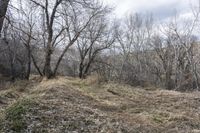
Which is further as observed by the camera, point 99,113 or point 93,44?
point 93,44

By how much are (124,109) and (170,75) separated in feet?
107

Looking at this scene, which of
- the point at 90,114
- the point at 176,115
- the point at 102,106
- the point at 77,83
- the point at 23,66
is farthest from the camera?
the point at 23,66

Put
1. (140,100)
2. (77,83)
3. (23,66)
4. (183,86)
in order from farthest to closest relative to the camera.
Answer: (183,86), (23,66), (77,83), (140,100)

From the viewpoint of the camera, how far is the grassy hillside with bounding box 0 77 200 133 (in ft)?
31.0

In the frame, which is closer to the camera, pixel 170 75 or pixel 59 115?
pixel 59 115

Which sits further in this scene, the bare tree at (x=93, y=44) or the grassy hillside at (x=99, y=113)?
the bare tree at (x=93, y=44)

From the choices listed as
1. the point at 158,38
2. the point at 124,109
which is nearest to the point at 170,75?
the point at 158,38

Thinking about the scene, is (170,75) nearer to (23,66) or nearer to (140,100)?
(23,66)

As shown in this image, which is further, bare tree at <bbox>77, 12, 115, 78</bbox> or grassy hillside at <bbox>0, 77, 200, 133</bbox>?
bare tree at <bbox>77, 12, 115, 78</bbox>

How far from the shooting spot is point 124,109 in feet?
48.0

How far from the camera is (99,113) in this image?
12.1 metres

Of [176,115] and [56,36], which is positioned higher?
[56,36]

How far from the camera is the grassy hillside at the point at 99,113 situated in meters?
9.45

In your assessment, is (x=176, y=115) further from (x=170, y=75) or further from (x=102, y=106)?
(x=170, y=75)
